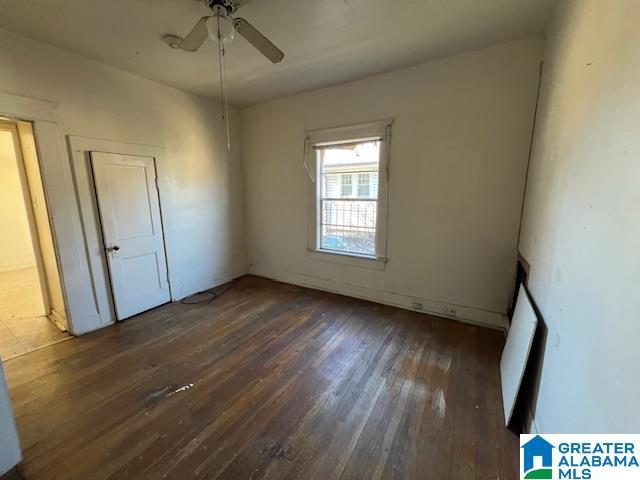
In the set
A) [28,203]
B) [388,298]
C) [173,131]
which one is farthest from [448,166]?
[28,203]

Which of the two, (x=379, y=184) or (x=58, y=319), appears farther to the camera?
(x=379, y=184)

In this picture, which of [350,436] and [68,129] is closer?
[350,436]

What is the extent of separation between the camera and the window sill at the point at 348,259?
3.58m

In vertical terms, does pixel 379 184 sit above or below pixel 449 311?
above

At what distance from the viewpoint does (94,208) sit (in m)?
2.89

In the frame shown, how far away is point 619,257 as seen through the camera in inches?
35.4

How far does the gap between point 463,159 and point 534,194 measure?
0.85 meters

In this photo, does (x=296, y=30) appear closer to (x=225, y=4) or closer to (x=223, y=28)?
(x=225, y=4)

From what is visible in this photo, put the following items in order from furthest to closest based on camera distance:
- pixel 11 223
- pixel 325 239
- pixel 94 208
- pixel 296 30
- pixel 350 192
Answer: pixel 11 223
pixel 325 239
pixel 350 192
pixel 94 208
pixel 296 30

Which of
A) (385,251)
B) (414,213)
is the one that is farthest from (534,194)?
(385,251)

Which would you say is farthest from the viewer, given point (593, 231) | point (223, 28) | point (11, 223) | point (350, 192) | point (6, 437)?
point (11, 223)

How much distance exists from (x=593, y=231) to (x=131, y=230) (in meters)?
4.06

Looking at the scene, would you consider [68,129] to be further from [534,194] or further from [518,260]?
[518,260]

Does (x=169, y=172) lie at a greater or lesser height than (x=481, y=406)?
greater
